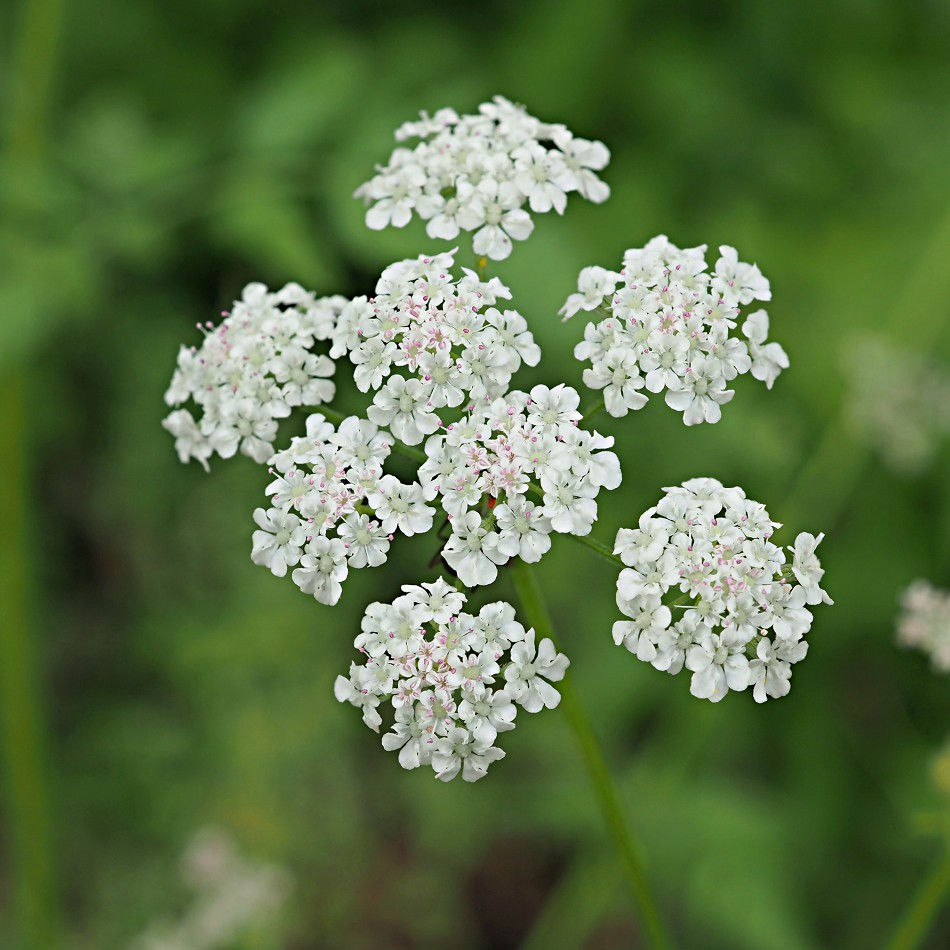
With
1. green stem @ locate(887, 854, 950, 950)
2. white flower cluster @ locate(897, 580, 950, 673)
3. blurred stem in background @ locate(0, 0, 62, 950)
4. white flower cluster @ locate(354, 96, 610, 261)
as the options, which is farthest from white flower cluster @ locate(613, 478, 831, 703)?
blurred stem in background @ locate(0, 0, 62, 950)

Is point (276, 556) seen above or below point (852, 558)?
below

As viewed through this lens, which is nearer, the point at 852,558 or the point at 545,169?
the point at 545,169

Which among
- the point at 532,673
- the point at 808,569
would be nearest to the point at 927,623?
the point at 808,569

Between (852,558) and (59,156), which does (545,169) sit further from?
(852,558)

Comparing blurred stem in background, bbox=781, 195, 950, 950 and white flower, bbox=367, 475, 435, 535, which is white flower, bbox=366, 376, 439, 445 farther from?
blurred stem in background, bbox=781, 195, 950, 950

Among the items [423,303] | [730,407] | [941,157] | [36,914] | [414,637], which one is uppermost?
[941,157]

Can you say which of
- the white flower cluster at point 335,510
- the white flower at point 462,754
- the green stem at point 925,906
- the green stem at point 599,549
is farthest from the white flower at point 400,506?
the green stem at point 925,906

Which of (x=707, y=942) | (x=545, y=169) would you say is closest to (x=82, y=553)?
(x=707, y=942)

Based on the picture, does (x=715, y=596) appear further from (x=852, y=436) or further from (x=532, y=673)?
(x=852, y=436)
